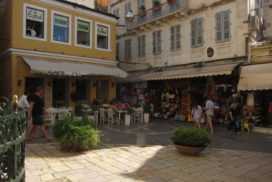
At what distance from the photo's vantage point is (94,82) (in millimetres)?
16656

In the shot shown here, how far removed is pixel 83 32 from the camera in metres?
16.2

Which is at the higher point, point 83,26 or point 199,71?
point 83,26

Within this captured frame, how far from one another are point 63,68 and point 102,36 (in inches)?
202

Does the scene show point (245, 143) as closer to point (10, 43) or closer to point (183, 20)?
point (183, 20)

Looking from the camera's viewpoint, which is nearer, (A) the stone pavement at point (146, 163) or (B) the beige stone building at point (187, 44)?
(A) the stone pavement at point (146, 163)

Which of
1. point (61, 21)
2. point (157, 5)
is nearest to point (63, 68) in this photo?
point (61, 21)

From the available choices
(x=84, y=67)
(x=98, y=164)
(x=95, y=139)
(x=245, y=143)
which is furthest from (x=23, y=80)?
(x=245, y=143)

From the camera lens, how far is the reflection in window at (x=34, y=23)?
1359 centimetres

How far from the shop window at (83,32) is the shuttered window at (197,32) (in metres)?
6.95

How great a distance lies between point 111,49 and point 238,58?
9.00m

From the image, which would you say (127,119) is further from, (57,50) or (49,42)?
(49,42)

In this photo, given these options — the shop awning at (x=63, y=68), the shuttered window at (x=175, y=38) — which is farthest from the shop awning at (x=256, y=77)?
the shop awning at (x=63, y=68)

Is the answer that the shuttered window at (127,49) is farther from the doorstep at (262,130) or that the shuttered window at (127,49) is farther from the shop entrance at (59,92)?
the doorstep at (262,130)

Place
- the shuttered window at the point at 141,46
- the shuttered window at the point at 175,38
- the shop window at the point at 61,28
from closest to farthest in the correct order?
the shop window at the point at 61,28
the shuttered window at the point at 175,38
the shuttered window at the point at 141,46
